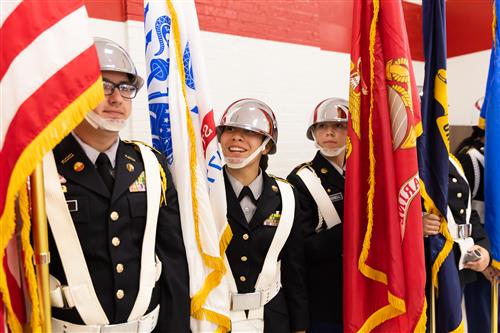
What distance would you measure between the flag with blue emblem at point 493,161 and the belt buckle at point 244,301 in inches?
62.0

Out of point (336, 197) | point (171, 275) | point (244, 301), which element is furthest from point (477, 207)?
point (171, 275)

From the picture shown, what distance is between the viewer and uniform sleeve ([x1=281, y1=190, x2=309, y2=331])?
2.15 metres

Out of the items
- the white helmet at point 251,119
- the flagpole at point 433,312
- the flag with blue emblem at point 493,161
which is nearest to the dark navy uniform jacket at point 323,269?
the white helmet at point 251,119

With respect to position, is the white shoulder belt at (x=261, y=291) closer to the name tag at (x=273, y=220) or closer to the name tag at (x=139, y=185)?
the name tag at (x=273, y=220)

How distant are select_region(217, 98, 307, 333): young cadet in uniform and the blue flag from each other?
678 millimetres

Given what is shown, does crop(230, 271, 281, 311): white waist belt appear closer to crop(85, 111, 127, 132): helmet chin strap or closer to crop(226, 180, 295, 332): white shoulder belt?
crop(226, 180, 295, 332): white shoulder belt

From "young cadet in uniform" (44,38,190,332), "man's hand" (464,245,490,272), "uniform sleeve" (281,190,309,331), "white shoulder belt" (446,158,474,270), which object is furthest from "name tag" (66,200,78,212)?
"man's hand" (464,245,490,272)

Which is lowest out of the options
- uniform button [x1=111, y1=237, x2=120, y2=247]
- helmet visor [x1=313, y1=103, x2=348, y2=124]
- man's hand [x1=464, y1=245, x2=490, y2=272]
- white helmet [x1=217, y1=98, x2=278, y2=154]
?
man's hand [x1=464, y1=245, x2=490, y2=272]

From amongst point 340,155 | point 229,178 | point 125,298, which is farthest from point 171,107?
point 340,155

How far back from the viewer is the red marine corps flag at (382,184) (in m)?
1.88

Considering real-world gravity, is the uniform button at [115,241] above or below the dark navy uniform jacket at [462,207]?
below

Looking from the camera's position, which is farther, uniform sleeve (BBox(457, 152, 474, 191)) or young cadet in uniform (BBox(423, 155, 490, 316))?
uniform sleeve (BBox(457, 152, 474, 191))

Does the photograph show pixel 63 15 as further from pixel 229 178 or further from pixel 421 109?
pixel 421 109

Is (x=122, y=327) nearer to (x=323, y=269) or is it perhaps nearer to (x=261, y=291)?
(x=261, y=291)
